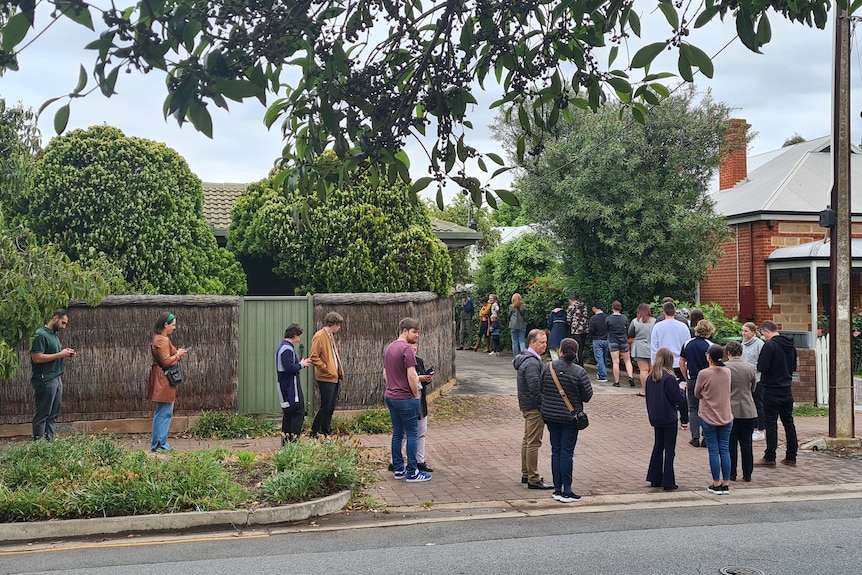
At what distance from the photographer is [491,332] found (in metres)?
22.0

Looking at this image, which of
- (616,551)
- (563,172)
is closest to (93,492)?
(616,551)

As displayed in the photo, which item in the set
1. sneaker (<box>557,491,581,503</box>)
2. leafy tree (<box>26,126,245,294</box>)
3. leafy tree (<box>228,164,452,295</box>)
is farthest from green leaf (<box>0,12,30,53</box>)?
leafy tree (<box>228,164,452,295</box>)

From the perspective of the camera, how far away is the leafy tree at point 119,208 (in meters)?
13.1

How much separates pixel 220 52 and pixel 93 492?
4.98 metres

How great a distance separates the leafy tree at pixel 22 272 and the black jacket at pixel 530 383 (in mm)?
5173

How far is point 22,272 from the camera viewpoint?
858 cm

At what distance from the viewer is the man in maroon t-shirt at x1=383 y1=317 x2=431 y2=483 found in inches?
345

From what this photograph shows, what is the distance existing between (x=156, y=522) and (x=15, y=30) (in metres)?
5.04

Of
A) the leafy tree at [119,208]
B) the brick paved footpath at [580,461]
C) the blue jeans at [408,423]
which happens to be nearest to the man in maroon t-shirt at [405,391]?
the blue jeans at [408,423]

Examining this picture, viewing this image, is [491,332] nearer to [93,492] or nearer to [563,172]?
[563,172]

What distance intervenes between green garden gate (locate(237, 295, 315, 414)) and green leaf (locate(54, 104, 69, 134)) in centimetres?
861

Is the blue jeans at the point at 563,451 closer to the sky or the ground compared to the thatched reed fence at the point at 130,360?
closer to the ground

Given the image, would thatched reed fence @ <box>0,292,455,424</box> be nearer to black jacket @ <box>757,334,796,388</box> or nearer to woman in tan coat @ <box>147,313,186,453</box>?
woman in tan coat @ <box>147,313,186,453</box>

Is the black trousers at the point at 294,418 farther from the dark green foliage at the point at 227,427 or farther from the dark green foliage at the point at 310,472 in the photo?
the dark green foliage at the point at 227,427
